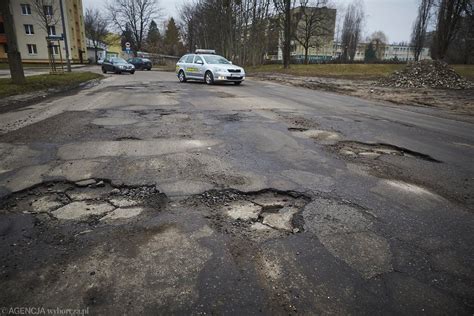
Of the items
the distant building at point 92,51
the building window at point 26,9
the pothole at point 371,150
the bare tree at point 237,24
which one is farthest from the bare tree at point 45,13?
the pothole at point 371,150

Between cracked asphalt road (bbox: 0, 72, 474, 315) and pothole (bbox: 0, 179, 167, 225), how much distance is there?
0.07 ft

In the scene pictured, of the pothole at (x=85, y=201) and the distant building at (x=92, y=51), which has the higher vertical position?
the distant building at (x=92, y=51)

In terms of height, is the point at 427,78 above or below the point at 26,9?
below

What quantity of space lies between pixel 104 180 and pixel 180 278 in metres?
2.09

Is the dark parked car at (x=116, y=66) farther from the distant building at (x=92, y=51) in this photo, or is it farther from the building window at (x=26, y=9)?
the distant building at (x=92, y=51)

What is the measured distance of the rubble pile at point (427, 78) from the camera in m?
18.2

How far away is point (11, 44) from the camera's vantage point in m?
13.2

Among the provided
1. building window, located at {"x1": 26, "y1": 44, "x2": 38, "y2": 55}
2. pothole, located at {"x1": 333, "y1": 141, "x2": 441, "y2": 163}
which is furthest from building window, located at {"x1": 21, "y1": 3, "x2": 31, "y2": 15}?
pothole, located at {"x1": 333, "y1": 141, "x2": 441, "y2": 163}

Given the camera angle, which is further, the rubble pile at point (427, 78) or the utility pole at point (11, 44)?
the rubble pile at point (427, 78)

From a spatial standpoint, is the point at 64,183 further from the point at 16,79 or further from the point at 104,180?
the point at 16,79

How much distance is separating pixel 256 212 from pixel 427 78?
20260 mm

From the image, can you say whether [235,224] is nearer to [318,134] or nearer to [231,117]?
[318,134]

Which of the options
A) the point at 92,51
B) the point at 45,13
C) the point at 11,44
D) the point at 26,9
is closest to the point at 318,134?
the point at 11,44

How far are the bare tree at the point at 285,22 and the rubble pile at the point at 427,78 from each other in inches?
622
